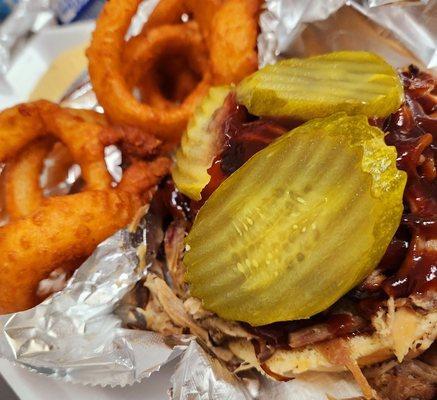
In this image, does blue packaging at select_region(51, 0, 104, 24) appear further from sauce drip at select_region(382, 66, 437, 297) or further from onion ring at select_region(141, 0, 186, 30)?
sauce drip at select_region(382, 66, 437, 297)

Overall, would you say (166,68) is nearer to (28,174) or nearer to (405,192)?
(28,174)

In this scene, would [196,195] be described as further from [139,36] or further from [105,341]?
[139,36]

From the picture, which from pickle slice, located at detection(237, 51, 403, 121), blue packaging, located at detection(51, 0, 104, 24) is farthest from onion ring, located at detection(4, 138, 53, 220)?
blue packaging, located at detection(51, 0, 104, 24)

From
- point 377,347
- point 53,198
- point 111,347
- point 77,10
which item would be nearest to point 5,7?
point 77,10

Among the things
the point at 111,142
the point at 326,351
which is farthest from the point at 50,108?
the point at 326,351

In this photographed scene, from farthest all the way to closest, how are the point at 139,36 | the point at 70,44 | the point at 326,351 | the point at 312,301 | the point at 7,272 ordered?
the point at 70,44 < the point at 139,36 < the point at 7,272 < the point at 326,351 < the point at 312,301

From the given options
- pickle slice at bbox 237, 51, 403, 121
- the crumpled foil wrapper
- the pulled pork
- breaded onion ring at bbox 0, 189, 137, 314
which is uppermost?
pickle slice at bbox 237, 51, 403, 121

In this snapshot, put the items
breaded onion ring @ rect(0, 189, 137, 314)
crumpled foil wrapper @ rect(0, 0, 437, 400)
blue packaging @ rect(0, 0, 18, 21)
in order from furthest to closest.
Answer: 1. blue packaging @ rect(0, 0, 18, 21)
2. breaded onion ring @ rect(0, 189, 137, 314)
3. crumpled foil wrapper @ rect(0, 0, 437, 400)
